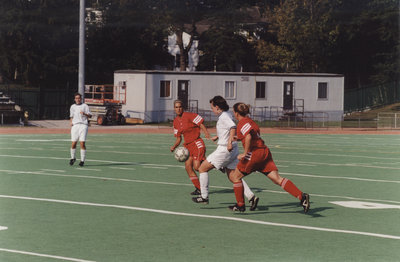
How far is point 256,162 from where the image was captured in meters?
12.6

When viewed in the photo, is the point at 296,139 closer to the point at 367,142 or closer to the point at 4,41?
the point at 367,142

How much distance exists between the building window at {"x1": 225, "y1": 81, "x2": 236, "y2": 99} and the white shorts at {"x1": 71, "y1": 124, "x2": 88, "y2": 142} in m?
29.8

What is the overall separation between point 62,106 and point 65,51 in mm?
15904

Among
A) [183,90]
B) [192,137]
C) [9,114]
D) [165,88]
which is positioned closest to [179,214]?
[192,137]

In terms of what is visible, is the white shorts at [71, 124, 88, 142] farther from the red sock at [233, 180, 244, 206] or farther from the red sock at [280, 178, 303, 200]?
the red sock at [280, 178, 303, 200]

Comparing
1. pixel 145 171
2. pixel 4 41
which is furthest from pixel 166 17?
pixel 145 171

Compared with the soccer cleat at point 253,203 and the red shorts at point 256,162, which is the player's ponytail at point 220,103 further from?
the soccer cleat at point 253,203

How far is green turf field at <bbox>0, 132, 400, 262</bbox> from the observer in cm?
987

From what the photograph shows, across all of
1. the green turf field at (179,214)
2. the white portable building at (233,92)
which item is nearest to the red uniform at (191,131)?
the green turf field at (179,214)

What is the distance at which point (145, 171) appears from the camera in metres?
20.1

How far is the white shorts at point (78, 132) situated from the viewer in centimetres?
2133

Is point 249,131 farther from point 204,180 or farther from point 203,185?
point 203,185

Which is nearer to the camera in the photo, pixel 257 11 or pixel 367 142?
pixel 367 142

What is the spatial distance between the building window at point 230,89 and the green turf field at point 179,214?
89.8ft
